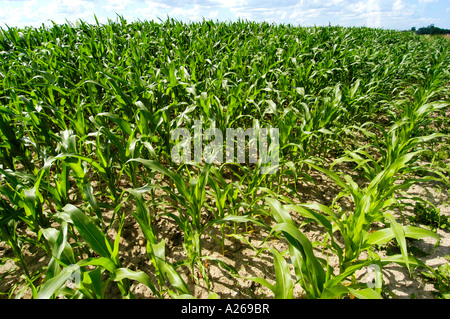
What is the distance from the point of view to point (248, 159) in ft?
8.34

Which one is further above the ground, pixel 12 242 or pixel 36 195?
pixel 36 195

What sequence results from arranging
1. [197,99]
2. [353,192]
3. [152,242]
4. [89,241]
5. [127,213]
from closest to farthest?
[89,241] → [152,242] → [353,192] → [127,213] → [197,99]

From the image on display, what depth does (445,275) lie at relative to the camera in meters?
1.45

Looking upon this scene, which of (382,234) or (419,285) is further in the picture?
(419,285)

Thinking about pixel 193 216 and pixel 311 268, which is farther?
pixel 193 216

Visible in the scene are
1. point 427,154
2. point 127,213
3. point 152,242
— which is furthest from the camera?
point 427,154

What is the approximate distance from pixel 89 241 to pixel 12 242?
57 cm

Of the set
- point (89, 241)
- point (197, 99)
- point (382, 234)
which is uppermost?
point (197, 99)

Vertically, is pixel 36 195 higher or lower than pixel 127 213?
higher

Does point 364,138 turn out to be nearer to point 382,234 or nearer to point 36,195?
point 382,234
